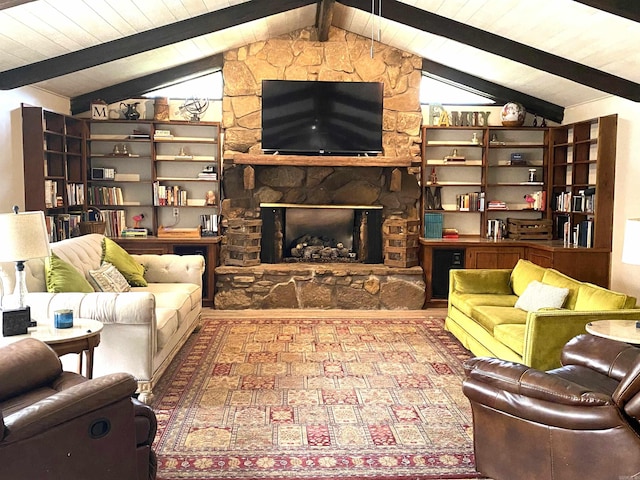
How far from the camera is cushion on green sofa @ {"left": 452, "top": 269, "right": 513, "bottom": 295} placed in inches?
219

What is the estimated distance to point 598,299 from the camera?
4.09 meters

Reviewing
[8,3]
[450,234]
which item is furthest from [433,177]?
[8,3]

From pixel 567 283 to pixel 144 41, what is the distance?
4250mm

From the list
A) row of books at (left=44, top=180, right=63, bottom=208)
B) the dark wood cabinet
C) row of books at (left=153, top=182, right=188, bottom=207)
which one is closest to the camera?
row of books at (left=44, top=180, right=63, bottom=208)

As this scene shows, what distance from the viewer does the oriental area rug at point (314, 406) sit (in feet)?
Answer: 10.1

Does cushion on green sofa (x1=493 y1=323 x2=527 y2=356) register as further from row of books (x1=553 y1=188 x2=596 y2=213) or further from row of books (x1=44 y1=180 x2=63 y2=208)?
row of books (x1=44 y1=180 x2=63 y2=208)

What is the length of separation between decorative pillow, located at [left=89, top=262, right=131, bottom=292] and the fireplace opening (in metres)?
2.51

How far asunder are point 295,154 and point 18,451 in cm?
542

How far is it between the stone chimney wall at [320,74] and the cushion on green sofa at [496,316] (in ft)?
9.69

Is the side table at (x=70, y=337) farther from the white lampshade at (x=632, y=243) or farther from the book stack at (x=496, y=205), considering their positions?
the book stack at (x=496, y=205)

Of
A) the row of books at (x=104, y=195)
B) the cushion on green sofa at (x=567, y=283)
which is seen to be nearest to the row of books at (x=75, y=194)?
the row of books at (x=104, y=195)

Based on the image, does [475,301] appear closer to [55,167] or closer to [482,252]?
[482,252]

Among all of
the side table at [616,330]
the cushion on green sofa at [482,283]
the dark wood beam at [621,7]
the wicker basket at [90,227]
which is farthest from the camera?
A: the wicker basket at [90,227]

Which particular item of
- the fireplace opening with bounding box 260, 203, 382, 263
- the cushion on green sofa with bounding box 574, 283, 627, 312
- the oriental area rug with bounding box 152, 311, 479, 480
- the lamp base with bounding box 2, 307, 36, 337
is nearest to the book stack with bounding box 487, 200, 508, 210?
the fireplace opening with bounding box 260, 203, 382, 263
